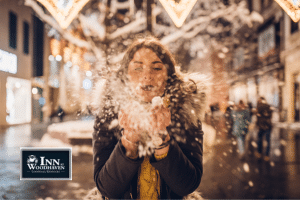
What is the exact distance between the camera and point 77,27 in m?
4.55

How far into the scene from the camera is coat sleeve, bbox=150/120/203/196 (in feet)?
4.21

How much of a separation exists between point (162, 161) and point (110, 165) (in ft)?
1.05

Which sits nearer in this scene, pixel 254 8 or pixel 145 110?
pixel 145 110

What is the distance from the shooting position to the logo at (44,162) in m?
2.33

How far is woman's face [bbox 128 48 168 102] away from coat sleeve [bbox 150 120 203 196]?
1.44 feet

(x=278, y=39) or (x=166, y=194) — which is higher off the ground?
(x=278, y=39)

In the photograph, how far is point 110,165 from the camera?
129 centimetres

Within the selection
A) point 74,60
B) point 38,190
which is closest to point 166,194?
point 38,190

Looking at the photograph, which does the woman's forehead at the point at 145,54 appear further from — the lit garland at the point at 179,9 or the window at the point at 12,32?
Answer: the window at the point at 12,32

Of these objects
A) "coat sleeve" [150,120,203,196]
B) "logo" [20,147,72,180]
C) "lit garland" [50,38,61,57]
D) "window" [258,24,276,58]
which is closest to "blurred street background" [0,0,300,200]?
"lit garland" [50,38,61,57]

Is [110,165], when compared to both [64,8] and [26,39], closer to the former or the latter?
[64,8]

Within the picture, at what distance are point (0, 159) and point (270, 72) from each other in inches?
616

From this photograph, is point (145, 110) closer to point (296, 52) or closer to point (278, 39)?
point (296, 52)

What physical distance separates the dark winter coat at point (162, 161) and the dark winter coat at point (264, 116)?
340cm
